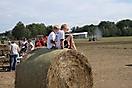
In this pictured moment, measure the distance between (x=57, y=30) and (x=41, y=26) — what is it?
391 ft

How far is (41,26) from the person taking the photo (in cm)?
12744

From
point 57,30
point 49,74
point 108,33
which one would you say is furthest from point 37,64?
point 108,33

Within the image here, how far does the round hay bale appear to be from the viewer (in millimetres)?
7541

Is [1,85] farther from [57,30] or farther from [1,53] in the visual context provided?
[1,53]

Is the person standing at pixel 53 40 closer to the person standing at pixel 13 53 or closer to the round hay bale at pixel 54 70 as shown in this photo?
the round hay bale at pixel 54 70

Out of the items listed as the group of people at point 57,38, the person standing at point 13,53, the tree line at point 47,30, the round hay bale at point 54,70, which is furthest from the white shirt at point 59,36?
the tree line at point 47,30

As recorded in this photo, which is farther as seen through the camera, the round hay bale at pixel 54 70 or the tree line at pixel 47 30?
the tree line at pixel 47 30

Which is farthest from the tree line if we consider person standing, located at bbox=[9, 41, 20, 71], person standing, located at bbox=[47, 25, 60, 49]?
person standing, located at bbox=[47, 25, 60, 49]

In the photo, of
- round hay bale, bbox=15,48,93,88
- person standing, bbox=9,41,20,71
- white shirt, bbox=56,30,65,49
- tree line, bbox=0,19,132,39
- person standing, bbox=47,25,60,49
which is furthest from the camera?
tree line, bbox=0,19,132,39

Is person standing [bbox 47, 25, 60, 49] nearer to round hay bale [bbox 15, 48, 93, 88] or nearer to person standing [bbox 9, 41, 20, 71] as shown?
round hay bale [bbox 15, 48, 93, 88]

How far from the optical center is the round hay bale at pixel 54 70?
7541 millimetres

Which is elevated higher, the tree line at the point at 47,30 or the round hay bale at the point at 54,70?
the tree line at the point at 47,30

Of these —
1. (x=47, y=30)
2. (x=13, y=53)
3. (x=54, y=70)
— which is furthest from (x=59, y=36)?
(x=47, y=30)

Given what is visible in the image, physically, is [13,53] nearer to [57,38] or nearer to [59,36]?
[57,38]
